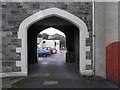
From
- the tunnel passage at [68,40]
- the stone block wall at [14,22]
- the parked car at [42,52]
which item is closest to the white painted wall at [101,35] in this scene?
the stone block wall at [14,22]

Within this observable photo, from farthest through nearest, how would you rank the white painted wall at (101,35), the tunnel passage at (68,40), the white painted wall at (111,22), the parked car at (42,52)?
1. the parked car at (42,52)
2. the tunnel passage at (68,40)
3. the white painted wall at (101,35)
4. the white painted wall at (111,22)

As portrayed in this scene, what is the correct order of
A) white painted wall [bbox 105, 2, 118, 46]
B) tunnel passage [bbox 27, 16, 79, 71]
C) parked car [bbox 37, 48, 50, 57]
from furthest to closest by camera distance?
parked car [bbox 37, 48, 50, 57] < tunnel passage [bbox 27, 16, 79, 71] < white painted wall [bbox 105, 2, 118, 46]

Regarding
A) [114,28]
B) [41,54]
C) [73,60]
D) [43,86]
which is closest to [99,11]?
[114,28]

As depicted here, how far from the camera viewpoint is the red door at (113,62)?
1246cm

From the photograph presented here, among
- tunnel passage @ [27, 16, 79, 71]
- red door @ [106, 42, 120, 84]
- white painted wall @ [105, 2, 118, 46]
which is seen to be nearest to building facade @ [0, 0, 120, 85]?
white painted wall @ [105, 2, 118, 46]

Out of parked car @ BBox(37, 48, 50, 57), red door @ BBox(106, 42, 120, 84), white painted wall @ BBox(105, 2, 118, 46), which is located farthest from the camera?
parked car @ BBox(37, 48, 50, 57)

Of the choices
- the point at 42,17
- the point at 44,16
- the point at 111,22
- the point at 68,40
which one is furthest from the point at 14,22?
the point at 68,40

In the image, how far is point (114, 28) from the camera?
13.5 metres

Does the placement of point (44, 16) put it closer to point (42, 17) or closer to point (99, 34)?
point (42, 17)

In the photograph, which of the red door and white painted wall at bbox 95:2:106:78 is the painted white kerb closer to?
white painted wall at bbox 95:2:106:78

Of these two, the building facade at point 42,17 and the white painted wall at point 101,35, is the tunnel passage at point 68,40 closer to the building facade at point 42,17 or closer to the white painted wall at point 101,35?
the building facade at point 42,17

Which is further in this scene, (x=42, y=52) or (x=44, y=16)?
(x=42, y=52)

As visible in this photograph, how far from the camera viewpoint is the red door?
12460 mm

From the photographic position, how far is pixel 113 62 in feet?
43.3
